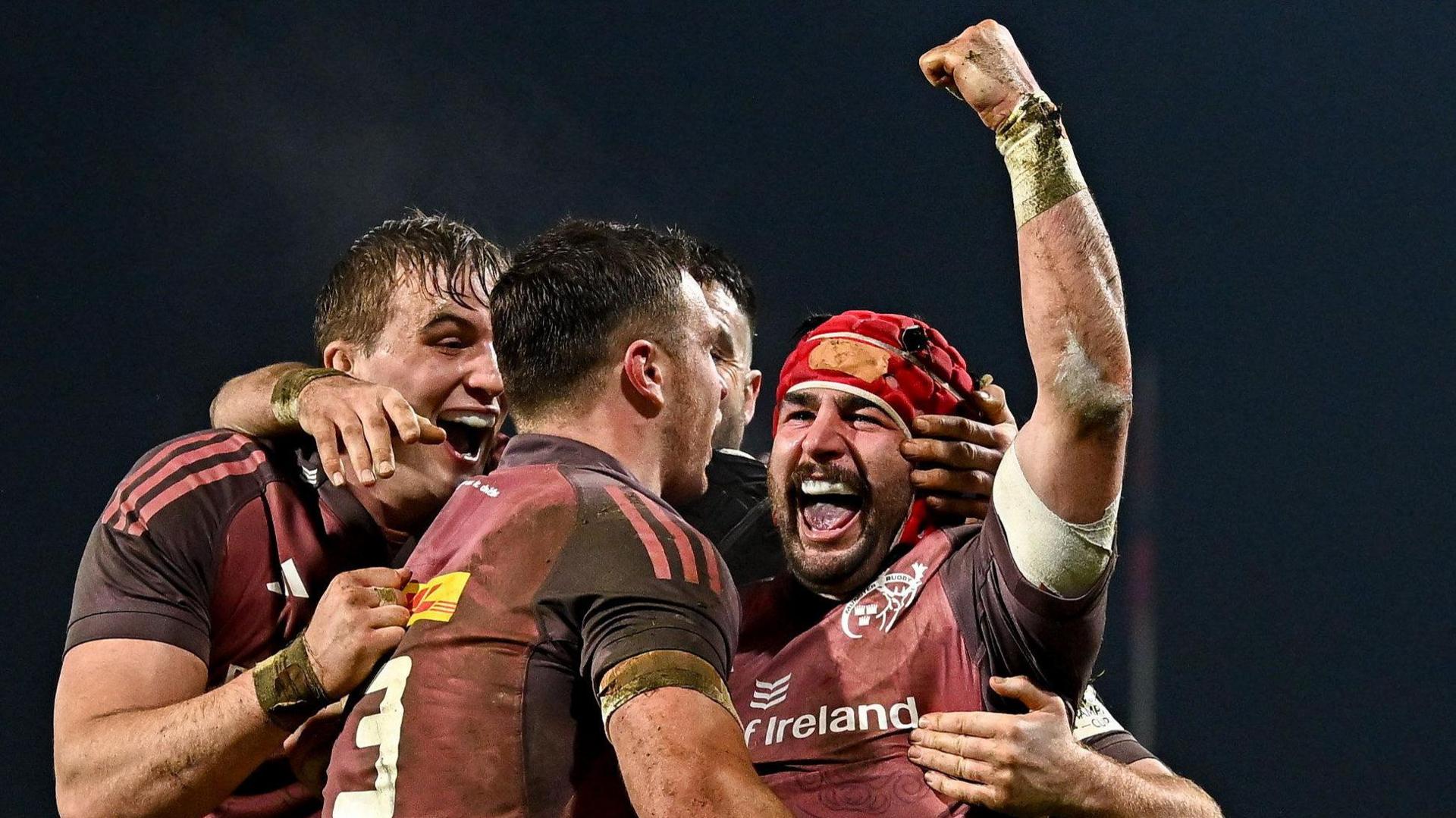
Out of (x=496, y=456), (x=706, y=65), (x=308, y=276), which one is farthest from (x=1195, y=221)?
(x=496, y=456)

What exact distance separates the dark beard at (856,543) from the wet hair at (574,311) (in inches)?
15.4

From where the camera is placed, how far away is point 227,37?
4.24 meters

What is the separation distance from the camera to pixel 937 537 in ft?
6.03

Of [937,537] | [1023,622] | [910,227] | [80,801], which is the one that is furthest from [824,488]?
[910,227]

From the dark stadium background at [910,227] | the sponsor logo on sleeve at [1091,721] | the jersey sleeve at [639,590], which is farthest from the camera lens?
the dark stadium background at [910,227]

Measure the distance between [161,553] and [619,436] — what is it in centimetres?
63

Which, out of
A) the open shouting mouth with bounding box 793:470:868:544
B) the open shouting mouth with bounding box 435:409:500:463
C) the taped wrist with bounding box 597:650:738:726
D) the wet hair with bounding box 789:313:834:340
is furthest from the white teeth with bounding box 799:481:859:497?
the taped wrist with bounding box 597:650:738:726

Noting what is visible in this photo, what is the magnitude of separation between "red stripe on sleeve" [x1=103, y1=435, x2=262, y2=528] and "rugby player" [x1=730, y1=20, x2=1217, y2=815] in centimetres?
73

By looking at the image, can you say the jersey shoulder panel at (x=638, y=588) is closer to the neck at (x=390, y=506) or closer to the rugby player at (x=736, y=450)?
the rugby player at (x=736, y=450)

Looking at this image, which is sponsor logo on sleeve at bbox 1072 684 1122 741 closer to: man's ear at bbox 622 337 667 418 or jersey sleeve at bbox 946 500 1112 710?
jersey sleeve at bbox 946 500 1112 710

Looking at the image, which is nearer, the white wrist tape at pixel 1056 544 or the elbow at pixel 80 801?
the white wrist tape at pixel 1056 544

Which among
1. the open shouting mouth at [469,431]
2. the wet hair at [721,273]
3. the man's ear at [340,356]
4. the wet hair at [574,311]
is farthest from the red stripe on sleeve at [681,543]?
the wet hair at [721,273]

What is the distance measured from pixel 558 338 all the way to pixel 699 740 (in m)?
0.56

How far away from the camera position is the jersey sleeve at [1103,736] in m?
1.77
